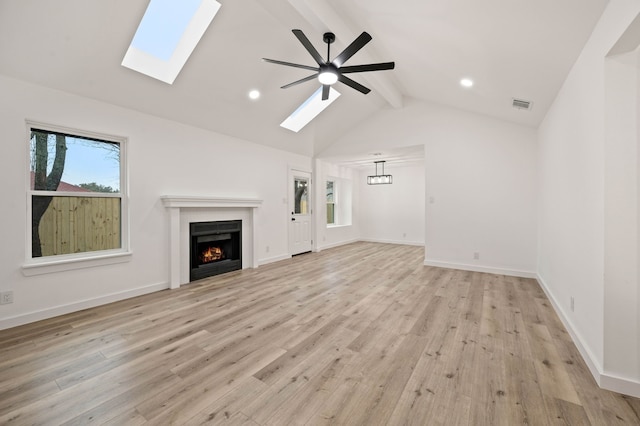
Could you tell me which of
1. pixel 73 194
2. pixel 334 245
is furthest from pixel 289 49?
pixel 334 245

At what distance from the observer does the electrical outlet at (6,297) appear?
8.81 ft

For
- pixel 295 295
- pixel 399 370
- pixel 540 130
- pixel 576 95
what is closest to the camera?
pixel 399 370

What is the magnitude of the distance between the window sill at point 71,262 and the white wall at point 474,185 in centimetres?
522

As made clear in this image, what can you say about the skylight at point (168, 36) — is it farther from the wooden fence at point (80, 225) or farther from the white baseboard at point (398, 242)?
the white baseboard at point (398, 242)

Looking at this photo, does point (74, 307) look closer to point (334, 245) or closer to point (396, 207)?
point (334, 245)

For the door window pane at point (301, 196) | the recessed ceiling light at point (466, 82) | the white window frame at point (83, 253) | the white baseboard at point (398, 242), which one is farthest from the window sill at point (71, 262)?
the white baseboard at point (398, 242)

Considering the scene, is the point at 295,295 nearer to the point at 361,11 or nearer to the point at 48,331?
the point at 48,331

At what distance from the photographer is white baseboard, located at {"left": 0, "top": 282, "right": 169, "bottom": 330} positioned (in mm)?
2738

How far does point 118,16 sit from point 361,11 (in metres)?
2.45

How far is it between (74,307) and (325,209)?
18.0ft

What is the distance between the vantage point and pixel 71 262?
310cm

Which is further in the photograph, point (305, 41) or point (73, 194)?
point (73, 194)

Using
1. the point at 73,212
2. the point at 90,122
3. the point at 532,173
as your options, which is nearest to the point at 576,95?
the point at 532,173

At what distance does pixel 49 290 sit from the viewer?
2965 mm
